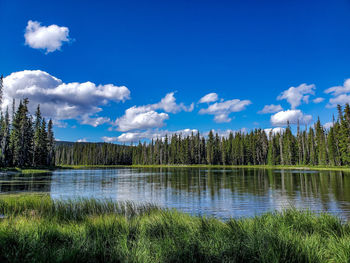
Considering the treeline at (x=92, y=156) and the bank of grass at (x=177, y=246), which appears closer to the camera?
the bank of grass at (x=177, y=246)

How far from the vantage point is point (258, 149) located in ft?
428

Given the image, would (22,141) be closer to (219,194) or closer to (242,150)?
(219,194)

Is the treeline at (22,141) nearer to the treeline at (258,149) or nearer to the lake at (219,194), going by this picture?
the lake at (219,194)

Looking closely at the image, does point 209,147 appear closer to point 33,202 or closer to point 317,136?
point 317,136

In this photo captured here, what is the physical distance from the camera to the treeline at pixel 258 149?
84.4m

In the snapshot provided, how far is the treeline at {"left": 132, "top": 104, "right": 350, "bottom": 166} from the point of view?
84.4 metres

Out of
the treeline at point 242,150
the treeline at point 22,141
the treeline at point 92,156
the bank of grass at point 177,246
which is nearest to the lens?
the bank of grass at point 177,246

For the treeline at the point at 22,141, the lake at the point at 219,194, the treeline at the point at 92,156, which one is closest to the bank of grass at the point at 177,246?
the lake at the point at 219,194

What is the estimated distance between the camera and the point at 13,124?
240 feet

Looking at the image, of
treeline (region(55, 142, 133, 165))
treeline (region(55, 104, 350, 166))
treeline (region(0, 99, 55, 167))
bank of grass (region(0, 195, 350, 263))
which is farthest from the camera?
treeline (region(55, 142, 133, 165))

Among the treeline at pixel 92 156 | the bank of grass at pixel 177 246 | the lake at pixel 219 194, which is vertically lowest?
the lake at pixel 219 194

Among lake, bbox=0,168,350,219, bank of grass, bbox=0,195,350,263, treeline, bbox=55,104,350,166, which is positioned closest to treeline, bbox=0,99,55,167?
lake, bbox=0,168,350,219

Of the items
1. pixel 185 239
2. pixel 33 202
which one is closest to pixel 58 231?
pixel 185 239

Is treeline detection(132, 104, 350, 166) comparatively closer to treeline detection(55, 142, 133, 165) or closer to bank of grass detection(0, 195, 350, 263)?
treeline detection(55, 142, 133, 165)
